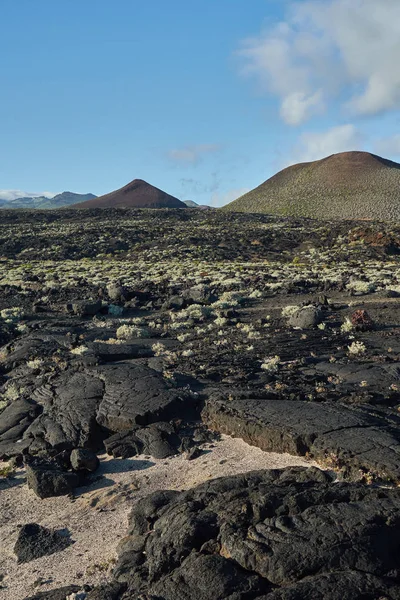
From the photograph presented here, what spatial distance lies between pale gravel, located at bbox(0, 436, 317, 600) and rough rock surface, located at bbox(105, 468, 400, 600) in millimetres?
681

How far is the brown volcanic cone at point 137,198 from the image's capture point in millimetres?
161375

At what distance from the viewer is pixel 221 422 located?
12375 mm

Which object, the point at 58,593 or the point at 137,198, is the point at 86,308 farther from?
the point at 137,198

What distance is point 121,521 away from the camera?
9328mm

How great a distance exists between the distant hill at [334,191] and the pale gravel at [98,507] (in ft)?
327

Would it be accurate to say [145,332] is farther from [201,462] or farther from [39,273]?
[39,273]

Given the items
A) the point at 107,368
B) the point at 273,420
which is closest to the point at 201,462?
the point at 273,420

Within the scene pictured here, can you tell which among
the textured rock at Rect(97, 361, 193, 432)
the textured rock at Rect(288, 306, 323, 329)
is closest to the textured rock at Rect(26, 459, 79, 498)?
the textured rock at Rect(97, 361, 193, 432)

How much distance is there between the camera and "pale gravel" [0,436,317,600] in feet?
26.7

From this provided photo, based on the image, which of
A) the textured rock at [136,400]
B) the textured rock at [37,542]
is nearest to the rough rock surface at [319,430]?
the textured rock at [136,400]

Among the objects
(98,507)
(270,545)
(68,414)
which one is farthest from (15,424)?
(270,545)

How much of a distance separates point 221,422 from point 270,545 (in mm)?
5700

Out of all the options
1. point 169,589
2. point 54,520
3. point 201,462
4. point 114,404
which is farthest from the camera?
point 114,404

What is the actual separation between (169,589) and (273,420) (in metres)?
5.57
